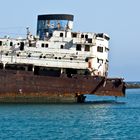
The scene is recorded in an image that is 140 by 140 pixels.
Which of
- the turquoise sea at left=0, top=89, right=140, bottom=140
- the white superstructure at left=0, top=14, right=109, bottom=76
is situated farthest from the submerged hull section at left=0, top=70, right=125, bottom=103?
the turquoise sea at left=0, top=89, right=140, bottom=140

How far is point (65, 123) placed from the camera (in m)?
36.2

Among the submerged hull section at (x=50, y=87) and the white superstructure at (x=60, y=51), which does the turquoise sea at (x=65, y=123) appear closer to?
the submerged hull section at (x=50, y=87)

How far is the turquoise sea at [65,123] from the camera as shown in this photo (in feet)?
101

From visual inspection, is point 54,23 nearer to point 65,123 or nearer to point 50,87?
point 50,87

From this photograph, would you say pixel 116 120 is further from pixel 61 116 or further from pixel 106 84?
pixel 106 84

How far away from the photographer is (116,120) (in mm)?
39625

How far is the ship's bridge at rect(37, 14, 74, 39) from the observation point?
54438 millimetres

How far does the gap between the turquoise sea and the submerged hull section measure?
1560 mm

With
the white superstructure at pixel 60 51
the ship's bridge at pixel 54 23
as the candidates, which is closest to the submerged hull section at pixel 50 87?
the white superstructure at pixel 60 51

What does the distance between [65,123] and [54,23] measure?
66.1ft

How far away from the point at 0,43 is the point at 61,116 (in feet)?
41.3

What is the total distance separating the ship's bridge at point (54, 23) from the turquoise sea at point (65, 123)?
8249 mm

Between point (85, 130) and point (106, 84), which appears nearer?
point (85, 130)

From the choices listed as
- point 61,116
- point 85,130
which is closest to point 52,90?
point 61,116
